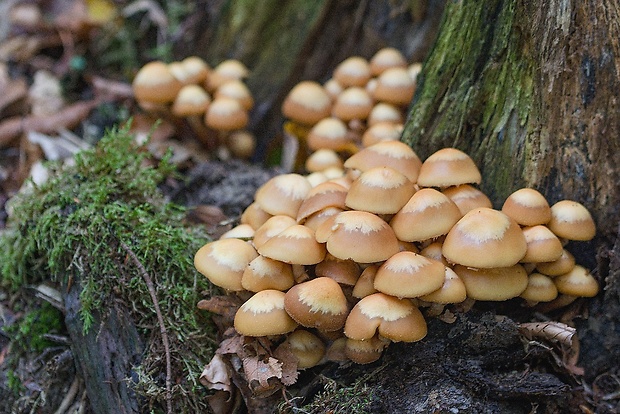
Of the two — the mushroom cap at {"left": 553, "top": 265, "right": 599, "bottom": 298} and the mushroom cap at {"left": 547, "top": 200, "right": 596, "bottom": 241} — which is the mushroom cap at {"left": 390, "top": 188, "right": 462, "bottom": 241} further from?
the mushroom cap at {"left": 553, "top": 265, "right": 599, "bottom": 298}

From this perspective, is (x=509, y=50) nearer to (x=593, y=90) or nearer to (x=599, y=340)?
(x=593, y=90)

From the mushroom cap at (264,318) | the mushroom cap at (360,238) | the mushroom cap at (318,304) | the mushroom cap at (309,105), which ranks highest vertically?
the mushroom cap at (309,105)

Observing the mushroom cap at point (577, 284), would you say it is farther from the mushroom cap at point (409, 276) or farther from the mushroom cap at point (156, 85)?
the mushroom cap at point (156, 85)

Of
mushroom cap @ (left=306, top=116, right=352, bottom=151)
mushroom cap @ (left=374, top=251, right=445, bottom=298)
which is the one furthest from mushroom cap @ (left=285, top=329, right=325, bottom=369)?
mushroom cap @ (left=306, top=116, right=352, bottom=151)

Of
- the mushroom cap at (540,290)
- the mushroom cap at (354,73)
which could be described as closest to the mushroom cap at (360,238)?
the mushroom cap at (540,290)

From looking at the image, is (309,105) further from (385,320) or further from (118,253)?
(385,320)

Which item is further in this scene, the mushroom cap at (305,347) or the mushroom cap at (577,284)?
the mushroom cap at (577,284)

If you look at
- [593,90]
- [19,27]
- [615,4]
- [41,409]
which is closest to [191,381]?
[41,409]
